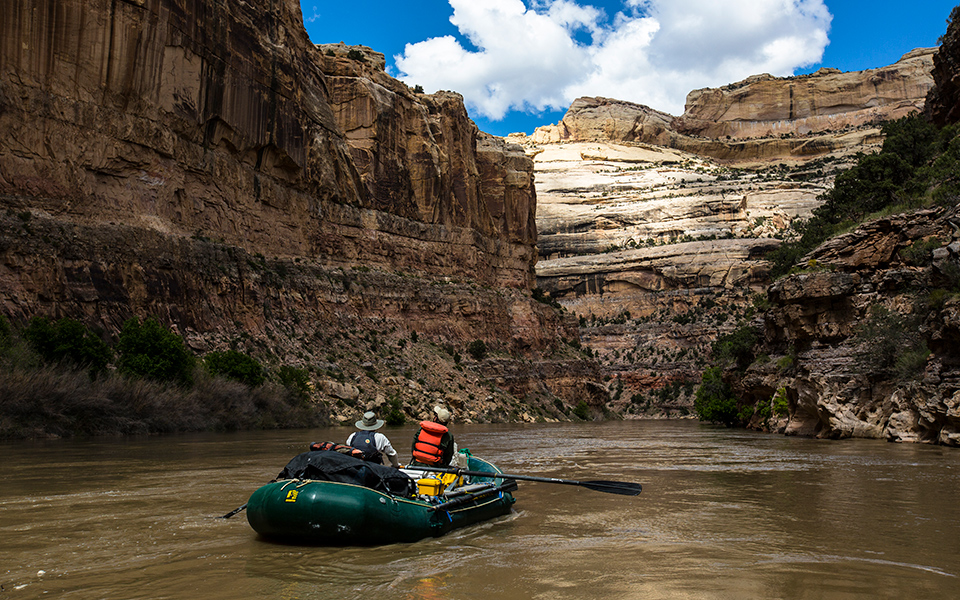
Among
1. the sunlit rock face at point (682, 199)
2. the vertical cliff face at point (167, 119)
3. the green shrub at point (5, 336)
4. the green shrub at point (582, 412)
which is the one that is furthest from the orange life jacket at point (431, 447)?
the sunlit rock face at point (682, 199)

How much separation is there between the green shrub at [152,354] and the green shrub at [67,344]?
1093 millimetres

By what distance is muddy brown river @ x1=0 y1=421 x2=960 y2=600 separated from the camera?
7031 mm

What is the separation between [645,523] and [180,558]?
6.39m

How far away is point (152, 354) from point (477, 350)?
3204 cm

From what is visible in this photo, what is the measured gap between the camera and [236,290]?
4191 centimetres

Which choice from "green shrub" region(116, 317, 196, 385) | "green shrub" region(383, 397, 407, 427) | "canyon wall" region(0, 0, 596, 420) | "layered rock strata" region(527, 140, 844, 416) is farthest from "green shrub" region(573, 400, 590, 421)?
"green shrub" region(116, 317, 196, 385)

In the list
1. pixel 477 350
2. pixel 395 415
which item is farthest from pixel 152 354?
pixel 477 350

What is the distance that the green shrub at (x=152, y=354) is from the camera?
97.0 ft

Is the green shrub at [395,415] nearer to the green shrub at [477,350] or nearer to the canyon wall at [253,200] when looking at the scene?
the canyon wall at [253,200]

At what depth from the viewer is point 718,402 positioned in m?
48.7

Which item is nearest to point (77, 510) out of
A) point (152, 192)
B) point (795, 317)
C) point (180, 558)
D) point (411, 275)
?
point (180, 558)

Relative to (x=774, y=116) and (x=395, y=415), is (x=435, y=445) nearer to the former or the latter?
(x=395, y=415)

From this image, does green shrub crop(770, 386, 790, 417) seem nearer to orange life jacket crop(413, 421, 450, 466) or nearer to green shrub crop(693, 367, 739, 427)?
green shrub crop(693, 367, 739, 427)

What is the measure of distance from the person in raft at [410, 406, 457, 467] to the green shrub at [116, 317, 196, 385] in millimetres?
21744
